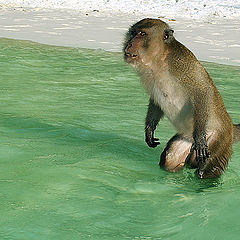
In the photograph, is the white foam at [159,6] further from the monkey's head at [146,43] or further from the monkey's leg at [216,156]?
the monkey's leg at [216,156]

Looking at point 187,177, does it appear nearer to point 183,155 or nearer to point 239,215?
point 183,155

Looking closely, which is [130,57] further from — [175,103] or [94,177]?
[94,177]

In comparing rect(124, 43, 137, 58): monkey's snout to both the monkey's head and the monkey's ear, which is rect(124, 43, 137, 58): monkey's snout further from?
the monkey's ear

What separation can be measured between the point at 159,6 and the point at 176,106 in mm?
14599

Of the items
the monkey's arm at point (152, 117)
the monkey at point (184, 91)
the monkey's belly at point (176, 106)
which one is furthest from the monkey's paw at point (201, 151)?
the monkey's arm at point (152, 117)

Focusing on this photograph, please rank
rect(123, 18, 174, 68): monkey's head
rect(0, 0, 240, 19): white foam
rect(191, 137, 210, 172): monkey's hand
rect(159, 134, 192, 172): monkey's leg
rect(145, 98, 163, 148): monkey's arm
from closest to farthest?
rect(191, 137, 210, 172): monkey's hand < rect(123, 18, 174, 68): monkey's head < rect(159, 134, 192, 172): monkey's leg < rect(145, 98, 163, 148): monkey's arm < rect(0, 0, 240, 19): white foam

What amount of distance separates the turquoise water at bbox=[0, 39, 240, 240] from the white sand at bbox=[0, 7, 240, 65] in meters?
3.98

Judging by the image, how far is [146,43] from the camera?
16.0 feet

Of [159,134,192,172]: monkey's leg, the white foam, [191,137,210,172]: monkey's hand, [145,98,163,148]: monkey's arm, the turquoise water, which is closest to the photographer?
the turquoise water

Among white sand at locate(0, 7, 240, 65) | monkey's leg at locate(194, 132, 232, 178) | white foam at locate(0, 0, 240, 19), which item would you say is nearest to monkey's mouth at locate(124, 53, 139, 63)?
monkey's leg at locate(194, 132, 232, 178)

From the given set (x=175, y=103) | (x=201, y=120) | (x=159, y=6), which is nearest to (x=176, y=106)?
(x=175, y=103)

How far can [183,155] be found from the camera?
16.8 ft

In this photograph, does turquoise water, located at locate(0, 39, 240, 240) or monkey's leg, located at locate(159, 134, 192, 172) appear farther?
monkey's leg, located at locate(159, 134, 192, 172)

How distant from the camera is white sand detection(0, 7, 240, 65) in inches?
496
